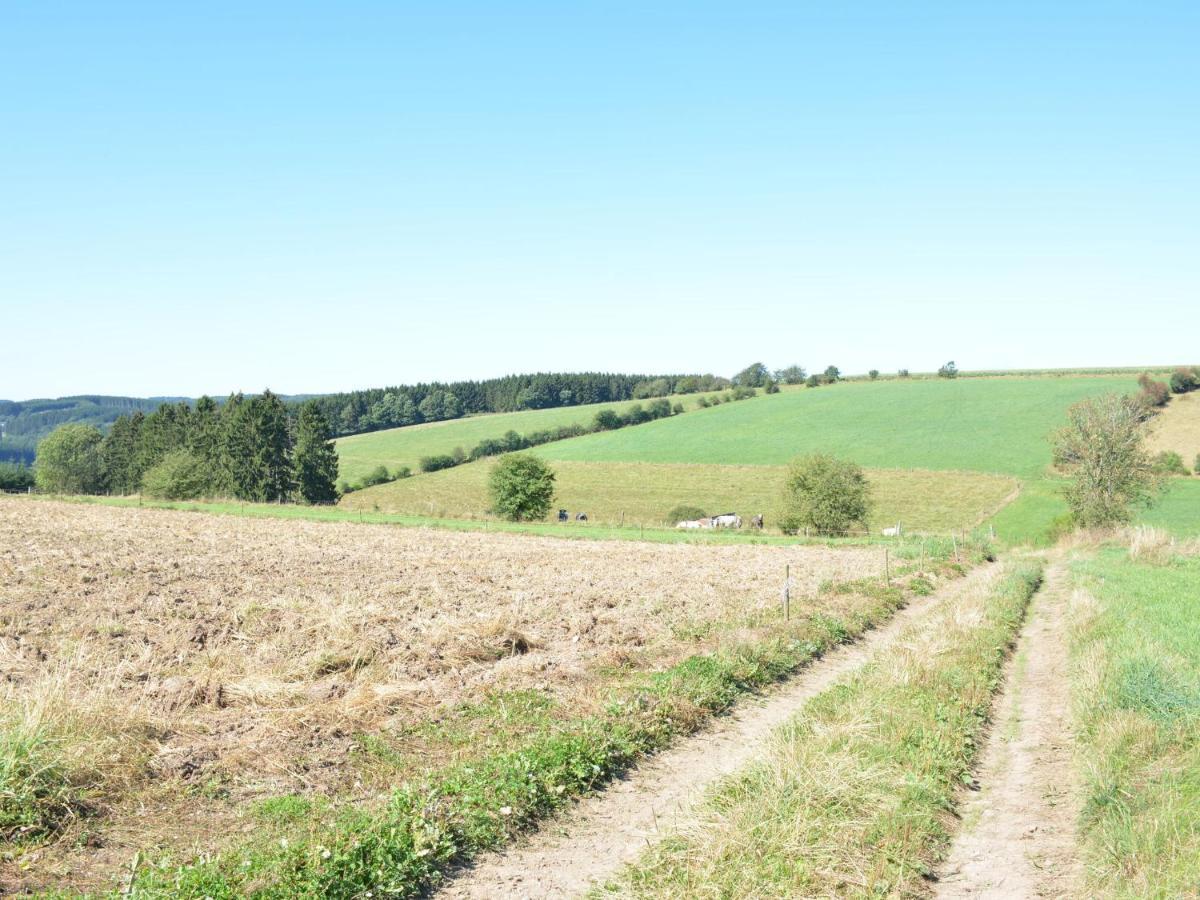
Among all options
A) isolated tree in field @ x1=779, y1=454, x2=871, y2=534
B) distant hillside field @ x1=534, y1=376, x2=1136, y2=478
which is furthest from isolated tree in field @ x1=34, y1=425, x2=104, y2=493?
isolated tree in field @ x1=779, y1=454, x2=871, y2=534

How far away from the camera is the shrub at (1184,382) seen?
9956 centimetres

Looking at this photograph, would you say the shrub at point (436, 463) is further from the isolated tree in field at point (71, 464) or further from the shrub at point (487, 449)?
the isolated tree in field at point (71, 464)

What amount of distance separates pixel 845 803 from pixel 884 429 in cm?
9626

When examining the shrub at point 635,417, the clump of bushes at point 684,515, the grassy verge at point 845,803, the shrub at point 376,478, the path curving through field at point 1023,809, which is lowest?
the clump of bushes at point 684,515

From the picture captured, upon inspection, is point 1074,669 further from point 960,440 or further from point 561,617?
point 960,440

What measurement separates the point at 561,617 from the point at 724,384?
145 meters

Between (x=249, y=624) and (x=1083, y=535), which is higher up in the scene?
(x=249, y=624)

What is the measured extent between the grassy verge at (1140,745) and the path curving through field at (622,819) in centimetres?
364

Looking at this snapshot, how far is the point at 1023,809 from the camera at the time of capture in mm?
8914

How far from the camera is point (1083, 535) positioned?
45.8 m

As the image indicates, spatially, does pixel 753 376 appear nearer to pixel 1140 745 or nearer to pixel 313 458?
pixel 313 458

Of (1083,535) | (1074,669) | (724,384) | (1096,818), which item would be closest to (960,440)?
(1083,535)

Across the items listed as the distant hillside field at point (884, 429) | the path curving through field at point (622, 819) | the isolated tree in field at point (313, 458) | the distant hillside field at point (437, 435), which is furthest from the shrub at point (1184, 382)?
the path curving through field at point (622, 819)

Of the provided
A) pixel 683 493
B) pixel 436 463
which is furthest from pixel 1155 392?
pixel 436 463
